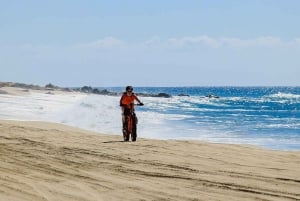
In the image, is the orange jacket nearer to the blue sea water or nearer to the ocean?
the ocean

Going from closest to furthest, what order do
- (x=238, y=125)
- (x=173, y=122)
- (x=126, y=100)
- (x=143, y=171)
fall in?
(x=143, y=171), (x=126, y=100), (x=173, y=122), (x=238, y=125)

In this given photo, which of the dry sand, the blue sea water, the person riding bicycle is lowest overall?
the blue sea water

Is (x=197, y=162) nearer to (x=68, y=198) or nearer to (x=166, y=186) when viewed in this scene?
(x=166, y=186)

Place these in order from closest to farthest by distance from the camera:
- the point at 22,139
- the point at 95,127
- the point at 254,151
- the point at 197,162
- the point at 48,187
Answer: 1. the point at 48,187
2. the point at 197,162
3. the point at 254,151
4. the point at 22,139
5. the point at 95,127

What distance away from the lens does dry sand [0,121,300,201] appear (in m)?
8.39

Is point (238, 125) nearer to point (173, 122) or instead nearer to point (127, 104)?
point (173, 122)

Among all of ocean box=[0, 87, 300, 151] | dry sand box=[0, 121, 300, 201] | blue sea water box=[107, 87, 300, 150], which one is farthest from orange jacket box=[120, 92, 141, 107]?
blue sea water box=[107, 87, 300, 150]

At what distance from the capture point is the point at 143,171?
1034cm

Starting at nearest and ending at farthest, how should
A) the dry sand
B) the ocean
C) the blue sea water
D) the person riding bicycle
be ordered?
the dry sand
the person riding bicycle
the blue sea water
the ocean

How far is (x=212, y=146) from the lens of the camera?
46.2 feet

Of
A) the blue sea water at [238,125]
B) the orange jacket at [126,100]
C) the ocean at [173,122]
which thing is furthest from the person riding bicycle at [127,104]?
the blue sea water at [238,125]

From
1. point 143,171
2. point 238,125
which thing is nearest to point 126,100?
point 143,171

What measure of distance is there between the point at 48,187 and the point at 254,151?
5.91m

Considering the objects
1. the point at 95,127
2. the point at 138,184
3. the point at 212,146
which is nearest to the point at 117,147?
the point at 212,146
